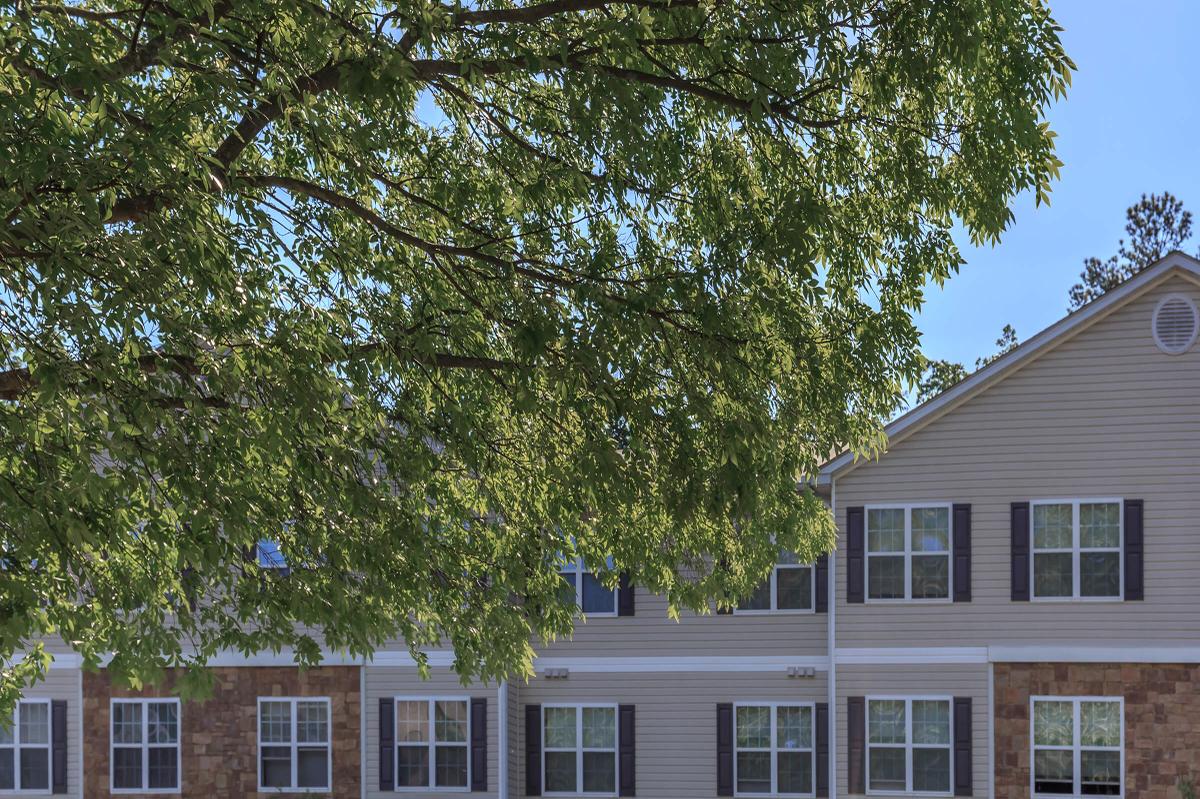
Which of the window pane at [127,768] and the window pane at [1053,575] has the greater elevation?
the window pane at [1053,575]

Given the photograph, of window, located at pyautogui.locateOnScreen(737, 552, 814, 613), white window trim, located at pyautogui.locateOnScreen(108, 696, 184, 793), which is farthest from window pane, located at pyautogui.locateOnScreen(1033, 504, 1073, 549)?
white window trim, located at pyautogui.locateOnScreen(108, 696, 184, 793)

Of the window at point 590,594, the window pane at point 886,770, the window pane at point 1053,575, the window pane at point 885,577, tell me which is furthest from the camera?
the window at point 590,594

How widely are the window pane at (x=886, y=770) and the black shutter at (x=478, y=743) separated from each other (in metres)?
5.75

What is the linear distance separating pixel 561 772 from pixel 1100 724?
311 inches

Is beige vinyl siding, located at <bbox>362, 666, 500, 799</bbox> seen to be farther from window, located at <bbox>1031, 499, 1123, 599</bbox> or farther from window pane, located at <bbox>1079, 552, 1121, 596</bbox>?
window pane, located at <bbox>1079, 552, 1121, 596</bbox>

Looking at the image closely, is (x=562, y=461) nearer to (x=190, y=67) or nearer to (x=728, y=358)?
(x=728, y=358)

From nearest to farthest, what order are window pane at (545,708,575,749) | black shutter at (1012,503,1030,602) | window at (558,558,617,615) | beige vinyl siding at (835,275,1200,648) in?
1. beige vinyl siding at (835,275,1200,648)
2. black shutter at (1012,503,1030,602)
3. window pane at (545,708,575,749)
4. window at (558,558,617,615)

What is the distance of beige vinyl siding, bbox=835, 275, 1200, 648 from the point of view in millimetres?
18875

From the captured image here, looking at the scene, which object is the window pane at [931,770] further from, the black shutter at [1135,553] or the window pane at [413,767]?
the window pane at [413,767]

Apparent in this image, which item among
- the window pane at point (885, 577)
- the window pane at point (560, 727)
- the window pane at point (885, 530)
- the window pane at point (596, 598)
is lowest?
the window pane at point (560, 727)

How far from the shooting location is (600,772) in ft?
69.9

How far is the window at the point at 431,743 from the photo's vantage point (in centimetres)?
2125

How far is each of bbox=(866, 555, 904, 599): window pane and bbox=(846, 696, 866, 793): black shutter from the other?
5.08ft

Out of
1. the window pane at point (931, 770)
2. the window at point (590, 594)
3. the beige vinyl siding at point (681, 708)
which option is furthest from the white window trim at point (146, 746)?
the window pane at point (931, 770)
